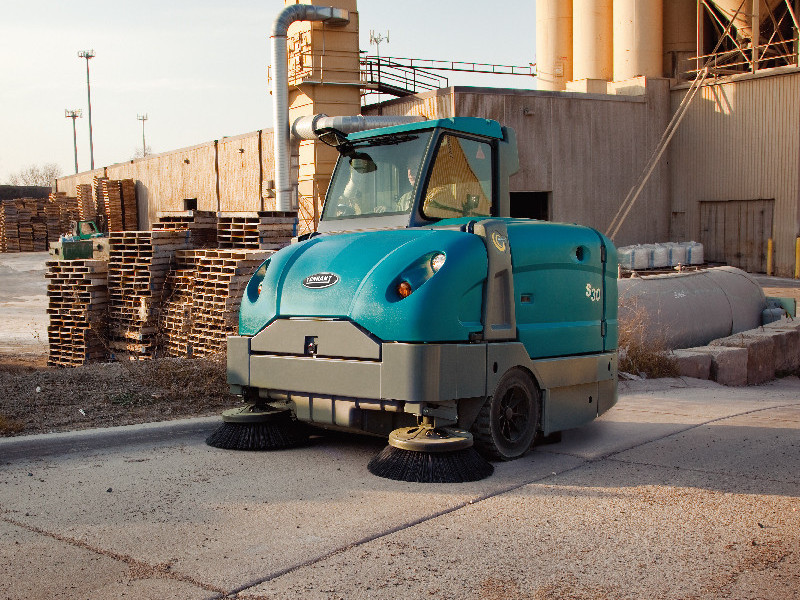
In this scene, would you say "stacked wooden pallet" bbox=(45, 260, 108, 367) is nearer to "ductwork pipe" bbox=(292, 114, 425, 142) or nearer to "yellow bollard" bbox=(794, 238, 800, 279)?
"ductwork pipe" bbox=(292, 114, 425, 142)

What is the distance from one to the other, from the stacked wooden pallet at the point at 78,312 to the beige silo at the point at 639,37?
2463cm

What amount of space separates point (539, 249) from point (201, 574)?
3.59m

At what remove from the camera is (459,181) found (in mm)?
6914

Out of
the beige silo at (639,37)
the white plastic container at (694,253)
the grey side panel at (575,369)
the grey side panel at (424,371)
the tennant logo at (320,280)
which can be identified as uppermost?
the beige silo at (639,37)

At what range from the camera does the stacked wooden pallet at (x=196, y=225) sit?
15562 mm

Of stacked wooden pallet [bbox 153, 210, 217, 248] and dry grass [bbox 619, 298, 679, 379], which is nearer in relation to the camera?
dry grass [bbox 619, 298, 679, 379]

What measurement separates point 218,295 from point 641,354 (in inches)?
250

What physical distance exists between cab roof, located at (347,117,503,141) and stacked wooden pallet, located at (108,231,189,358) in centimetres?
842

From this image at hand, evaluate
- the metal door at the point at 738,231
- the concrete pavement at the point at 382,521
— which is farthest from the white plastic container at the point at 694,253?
the concrete pavement at the point at 382,521

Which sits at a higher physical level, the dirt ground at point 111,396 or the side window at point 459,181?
the side window at point 459,181

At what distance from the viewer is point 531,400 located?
6.63 metres

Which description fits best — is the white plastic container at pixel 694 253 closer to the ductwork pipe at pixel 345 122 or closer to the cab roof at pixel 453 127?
the ductwork pipe at pixel 345 122

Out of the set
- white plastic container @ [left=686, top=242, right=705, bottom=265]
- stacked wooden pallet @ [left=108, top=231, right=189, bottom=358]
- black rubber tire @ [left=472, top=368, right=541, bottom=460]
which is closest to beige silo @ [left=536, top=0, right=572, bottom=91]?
white plastic container @ [left=686, top=242, right=705, bottom=265]

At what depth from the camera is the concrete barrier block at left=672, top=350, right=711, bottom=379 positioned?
11656 mm
